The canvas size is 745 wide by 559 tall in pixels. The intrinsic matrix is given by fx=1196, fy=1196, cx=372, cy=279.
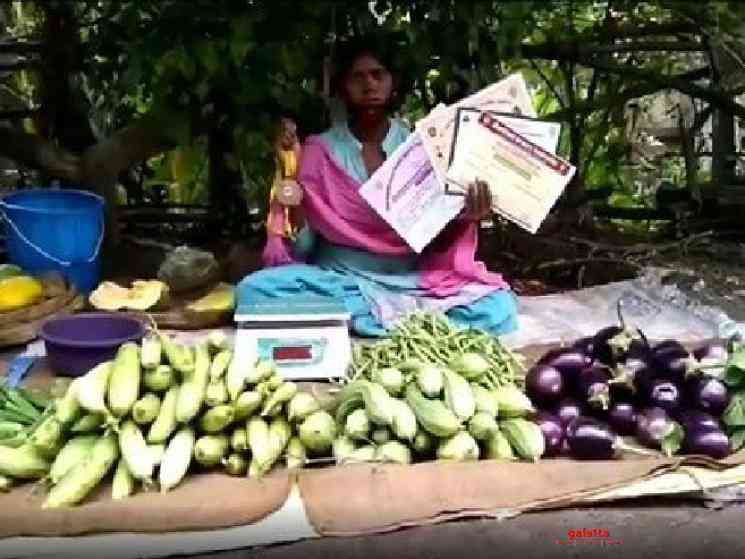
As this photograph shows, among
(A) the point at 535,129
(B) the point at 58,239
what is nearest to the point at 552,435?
(A) the point at 535,129

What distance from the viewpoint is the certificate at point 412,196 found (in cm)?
401

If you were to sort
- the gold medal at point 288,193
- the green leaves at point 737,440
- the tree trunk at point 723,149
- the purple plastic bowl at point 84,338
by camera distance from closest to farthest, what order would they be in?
the green leaves at point 737,440
the purple plastic bowl at point 84,338
the gold medal at point 288,193
the tree trunk at point 723,149

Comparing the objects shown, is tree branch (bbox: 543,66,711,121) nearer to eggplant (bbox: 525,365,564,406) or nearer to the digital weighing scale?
the digital weighing scale

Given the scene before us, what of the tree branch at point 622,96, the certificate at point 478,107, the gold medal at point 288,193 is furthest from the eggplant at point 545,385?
the tree branch at point 622,96

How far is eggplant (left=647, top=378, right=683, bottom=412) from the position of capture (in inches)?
129

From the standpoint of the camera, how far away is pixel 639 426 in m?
3.25

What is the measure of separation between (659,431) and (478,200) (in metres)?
1.10

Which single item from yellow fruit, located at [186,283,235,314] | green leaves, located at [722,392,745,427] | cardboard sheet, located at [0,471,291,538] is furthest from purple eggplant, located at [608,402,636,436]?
yellow fruit, located at [186,283,235,314]

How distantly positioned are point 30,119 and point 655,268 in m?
2.72

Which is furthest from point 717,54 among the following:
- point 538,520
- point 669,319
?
point 538,520

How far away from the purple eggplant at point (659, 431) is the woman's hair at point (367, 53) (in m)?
1.60

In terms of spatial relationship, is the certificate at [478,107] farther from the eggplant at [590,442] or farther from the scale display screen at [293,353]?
the eggplant at [590,442]

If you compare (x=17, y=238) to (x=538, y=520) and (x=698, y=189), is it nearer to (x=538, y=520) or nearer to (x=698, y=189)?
(x=538, y=520)

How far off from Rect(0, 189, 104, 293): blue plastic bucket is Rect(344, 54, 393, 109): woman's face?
1.08m
